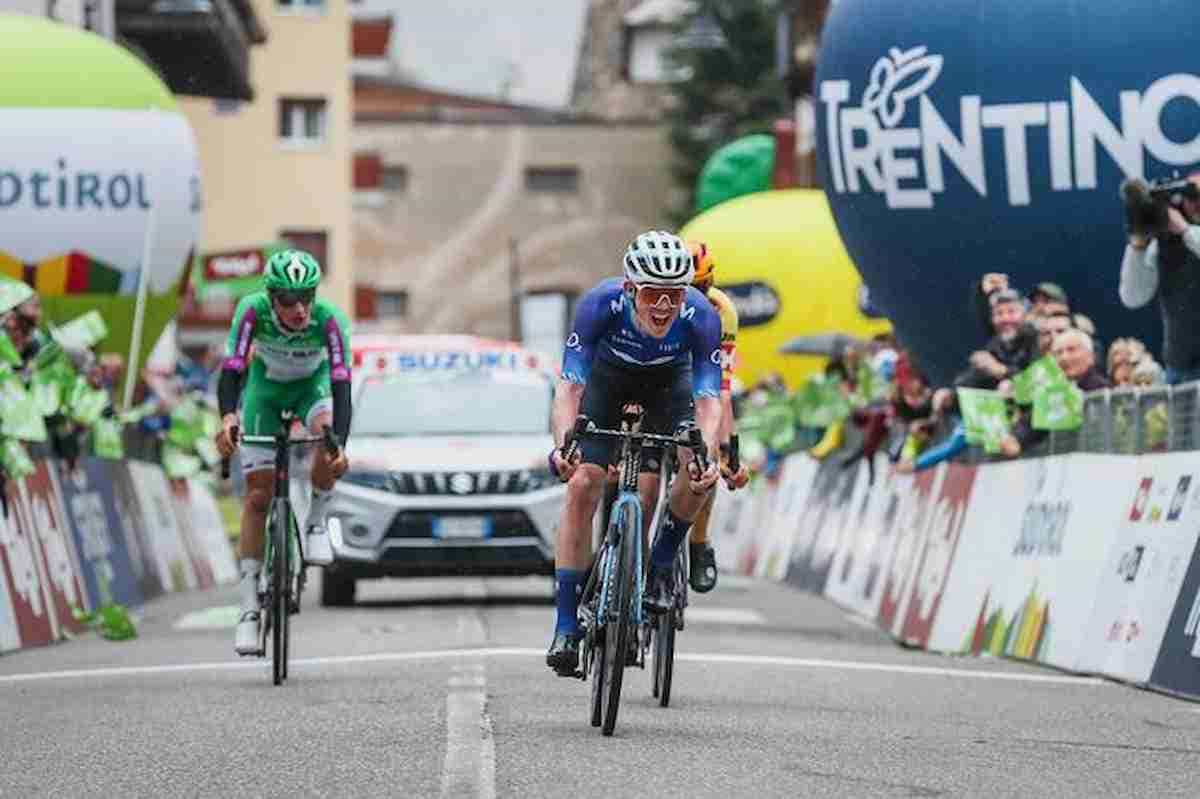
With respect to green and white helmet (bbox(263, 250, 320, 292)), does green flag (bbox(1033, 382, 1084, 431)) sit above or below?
below

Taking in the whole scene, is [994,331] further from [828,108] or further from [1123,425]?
[1123,425]

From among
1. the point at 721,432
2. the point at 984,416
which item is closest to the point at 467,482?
the point at 984,416

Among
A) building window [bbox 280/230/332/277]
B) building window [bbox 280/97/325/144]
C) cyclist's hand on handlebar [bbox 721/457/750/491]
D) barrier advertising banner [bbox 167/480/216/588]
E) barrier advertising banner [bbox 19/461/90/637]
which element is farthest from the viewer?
building window [bbox 280/97/325/144]

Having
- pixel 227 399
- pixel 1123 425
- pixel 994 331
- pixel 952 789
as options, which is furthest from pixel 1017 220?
pixel 952 789

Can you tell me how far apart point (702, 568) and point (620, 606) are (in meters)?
2.33

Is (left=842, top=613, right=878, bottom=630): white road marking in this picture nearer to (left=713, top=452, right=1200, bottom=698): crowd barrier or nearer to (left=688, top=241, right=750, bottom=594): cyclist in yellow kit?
(left=713, top=452, right=1200, bottom=698): crowd barrier

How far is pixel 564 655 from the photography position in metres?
12.4

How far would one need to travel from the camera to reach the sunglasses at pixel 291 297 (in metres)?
15.2

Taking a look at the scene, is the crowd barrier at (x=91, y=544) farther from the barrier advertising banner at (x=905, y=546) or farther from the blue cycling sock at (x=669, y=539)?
the blue cycling sock at (x=669, y=539)

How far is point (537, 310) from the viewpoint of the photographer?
98438mm

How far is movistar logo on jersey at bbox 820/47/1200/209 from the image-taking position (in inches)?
901

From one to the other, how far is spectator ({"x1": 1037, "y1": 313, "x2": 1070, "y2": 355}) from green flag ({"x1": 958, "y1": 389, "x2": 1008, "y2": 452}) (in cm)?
81

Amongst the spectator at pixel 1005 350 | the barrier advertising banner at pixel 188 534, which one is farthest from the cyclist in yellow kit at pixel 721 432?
the barrier advertising banner at pixel 188 534

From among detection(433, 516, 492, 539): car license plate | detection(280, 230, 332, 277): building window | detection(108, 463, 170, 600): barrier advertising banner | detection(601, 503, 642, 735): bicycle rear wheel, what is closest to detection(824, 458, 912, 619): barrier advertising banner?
detection(433, 516, 492, 539): car license plate
